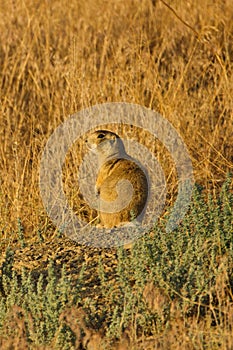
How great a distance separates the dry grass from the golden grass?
0.01 m

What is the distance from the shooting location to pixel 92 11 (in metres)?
9.95

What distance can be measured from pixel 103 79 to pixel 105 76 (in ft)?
1.14

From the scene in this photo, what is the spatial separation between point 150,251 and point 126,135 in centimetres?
239

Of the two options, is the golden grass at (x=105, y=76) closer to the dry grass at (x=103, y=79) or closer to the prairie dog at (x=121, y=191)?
the dry grass at (x=103, y=79)

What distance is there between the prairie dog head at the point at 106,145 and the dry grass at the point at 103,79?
2.24 ft

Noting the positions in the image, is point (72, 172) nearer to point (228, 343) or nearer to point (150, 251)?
point (150, 251)

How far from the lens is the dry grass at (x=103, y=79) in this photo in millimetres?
6816

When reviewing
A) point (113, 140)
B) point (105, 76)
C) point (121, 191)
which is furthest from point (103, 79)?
point (121, 191)

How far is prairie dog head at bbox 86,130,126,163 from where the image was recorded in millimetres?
5953

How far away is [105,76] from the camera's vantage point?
781 cm

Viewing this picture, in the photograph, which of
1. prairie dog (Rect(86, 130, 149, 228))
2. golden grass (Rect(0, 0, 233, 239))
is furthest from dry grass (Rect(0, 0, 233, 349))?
prairie dog (Rect(86, 130, 149, 228))

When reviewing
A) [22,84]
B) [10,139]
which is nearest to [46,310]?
[10,139]

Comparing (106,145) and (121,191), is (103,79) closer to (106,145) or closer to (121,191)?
(106,145)

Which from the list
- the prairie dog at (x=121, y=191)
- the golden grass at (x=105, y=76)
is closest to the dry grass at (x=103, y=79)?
the golden grass at (x=105, y=76)
